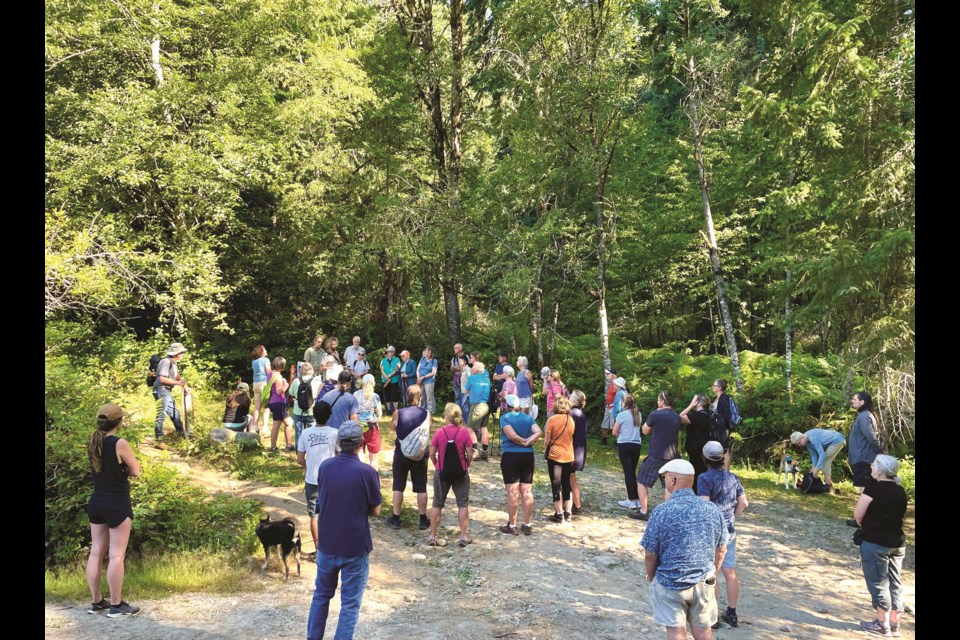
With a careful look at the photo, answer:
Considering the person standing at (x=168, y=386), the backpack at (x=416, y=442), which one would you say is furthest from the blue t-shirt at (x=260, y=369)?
the backpack at (x=416, y=442)

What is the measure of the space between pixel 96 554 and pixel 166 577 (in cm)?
120

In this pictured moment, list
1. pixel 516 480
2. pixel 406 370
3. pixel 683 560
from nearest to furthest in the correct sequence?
pixel 683 560 → pixel 516 480 → pixel 406 370

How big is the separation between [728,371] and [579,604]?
35.5ft

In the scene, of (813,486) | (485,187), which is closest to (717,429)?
(813,486)

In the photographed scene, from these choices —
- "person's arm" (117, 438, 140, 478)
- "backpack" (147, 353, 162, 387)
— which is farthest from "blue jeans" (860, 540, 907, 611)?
"backpack" (147, 353, 162, 387)

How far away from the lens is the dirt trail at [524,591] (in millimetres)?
5309

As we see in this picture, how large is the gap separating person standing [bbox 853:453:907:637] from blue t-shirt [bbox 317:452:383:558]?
180 inches

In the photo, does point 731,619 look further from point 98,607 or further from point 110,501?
point 98,607

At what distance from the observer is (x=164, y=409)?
36.2 feet

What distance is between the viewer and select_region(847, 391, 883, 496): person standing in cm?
755

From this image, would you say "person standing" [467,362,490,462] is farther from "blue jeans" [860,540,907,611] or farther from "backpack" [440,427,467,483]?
"blue jeans" [860,540,907,611]
